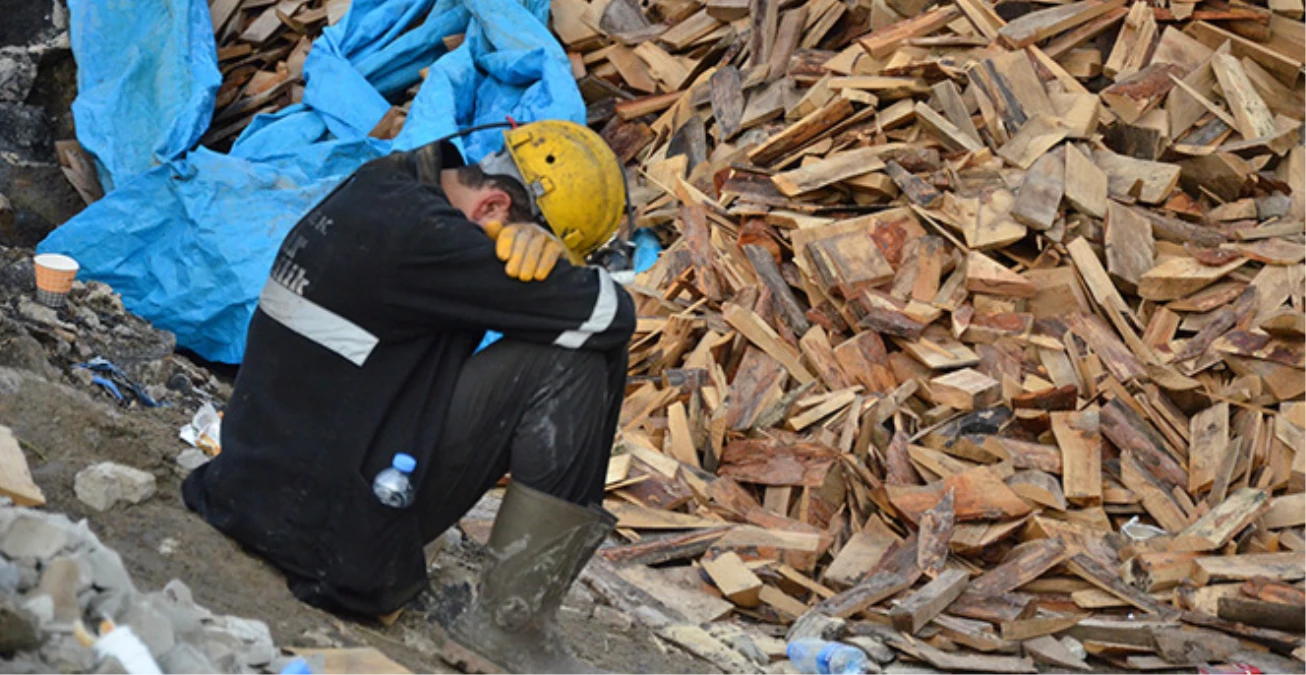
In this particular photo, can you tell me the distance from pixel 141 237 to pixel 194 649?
5.30 metres

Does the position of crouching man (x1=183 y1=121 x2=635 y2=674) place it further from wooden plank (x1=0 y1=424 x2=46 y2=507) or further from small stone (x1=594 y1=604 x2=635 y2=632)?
small stone (x1=594 y1=604 x2=635 y2=632)

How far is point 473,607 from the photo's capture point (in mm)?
3965

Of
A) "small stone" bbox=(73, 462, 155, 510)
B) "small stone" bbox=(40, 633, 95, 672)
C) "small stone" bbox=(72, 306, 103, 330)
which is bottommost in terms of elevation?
"small stone" bbox=(72, 306, 103, 330)

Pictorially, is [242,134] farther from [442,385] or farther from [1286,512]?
[1286,512]

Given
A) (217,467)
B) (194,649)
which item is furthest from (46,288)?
(194,649)

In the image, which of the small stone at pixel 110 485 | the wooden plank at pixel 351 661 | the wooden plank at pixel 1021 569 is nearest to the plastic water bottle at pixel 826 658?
the wooden plank at pixel 1021 569

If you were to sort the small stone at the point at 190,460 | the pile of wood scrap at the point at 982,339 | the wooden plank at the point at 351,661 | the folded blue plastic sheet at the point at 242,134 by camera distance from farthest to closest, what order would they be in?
the folded blue plastic sheet at the point at 242,134 → the pile of wood scrap at the point at 982,339 → the small stone at the point at 190,460 → the wooden plank at the point at 351,661

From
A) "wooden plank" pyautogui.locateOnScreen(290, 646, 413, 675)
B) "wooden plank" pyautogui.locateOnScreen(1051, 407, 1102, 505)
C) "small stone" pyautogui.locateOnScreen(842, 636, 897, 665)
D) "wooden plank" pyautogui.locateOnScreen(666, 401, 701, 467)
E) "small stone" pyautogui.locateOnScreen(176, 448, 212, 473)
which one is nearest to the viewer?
"wooden plank" pyautogui.locateOnScreen(290, 646, 413, 675)

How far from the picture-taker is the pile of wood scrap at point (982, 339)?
5.77 meters

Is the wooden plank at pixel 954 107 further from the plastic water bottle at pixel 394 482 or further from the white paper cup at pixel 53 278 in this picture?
the plastic water bottle at pixel 394 482

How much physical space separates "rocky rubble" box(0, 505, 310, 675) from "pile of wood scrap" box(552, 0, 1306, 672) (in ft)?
7.67

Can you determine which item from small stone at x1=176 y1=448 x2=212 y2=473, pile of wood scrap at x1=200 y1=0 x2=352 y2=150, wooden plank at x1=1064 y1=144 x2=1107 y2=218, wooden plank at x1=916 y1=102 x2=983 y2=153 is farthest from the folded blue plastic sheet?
small stone at x1=176 y1=448 x2=212 y2=473

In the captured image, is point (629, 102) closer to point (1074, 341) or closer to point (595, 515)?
point (1074, 341)

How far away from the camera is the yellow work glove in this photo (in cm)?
362
